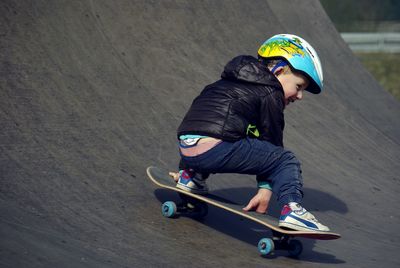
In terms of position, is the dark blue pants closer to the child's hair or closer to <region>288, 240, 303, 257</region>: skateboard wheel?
<region>288, 240, 303, 257</region>: skateboard wheel

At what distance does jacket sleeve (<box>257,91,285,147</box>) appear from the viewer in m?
4.80

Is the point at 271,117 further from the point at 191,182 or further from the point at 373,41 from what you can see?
the point at 373,41

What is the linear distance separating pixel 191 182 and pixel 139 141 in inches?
40.3

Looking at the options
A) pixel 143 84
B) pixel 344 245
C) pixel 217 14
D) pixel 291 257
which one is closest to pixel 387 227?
pixel 344 245

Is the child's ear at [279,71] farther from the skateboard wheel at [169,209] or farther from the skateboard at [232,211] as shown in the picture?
the skateboard wheel at [169,209]

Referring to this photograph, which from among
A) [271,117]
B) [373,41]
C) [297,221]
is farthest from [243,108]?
[373,41]

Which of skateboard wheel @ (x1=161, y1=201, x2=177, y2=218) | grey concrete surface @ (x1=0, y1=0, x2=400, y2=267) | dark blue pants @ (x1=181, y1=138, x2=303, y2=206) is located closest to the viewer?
grey concrete surface @ (x1=0, y1=0, x2=400, y2=267)

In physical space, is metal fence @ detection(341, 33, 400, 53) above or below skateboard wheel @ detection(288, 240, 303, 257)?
above

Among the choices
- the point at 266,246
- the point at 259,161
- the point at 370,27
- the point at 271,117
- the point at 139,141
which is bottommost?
the point at 266,246

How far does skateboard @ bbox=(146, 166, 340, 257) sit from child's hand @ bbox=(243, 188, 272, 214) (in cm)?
4

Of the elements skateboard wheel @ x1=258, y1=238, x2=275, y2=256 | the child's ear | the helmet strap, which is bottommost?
skateboard wheel @ x1=258, y1=238, x2=275, y2=256

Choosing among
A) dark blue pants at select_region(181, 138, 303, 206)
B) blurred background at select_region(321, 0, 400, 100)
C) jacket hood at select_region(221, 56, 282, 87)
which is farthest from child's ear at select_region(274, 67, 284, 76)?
blurred background at select_region(321, 0, 400, 100)

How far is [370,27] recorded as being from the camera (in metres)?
19.1

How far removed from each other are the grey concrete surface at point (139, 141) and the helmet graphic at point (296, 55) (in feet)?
3.94
